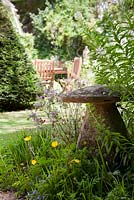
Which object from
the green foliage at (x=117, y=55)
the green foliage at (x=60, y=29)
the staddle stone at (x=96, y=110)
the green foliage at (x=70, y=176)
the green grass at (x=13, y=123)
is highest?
the green foliage at (x=60, y=29)

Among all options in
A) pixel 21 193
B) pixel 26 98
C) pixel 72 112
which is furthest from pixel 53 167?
pixel 26 98

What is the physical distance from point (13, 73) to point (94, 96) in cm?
504

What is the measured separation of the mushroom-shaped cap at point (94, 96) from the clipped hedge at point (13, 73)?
189 inches

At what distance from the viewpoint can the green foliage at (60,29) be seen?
1367 cm

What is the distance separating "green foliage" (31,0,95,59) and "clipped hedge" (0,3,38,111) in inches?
245

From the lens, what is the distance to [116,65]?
2.36 m

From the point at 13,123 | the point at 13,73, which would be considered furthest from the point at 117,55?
the point at 13,73

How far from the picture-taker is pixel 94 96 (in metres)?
2.48

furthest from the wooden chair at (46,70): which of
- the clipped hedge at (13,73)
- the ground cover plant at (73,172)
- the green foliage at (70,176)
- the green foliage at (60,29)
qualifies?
the green foliage at (70,176)

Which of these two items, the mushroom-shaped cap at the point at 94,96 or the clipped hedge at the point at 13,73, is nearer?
the mushroom-shaped cap at the point at 94,96

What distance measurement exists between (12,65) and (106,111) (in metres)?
4.88

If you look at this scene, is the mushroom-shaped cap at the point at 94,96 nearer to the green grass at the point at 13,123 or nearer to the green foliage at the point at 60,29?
the green grass at the point at 13,123

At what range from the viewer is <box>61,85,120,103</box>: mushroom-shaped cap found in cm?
248

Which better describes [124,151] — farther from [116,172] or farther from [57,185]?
[57,185]
